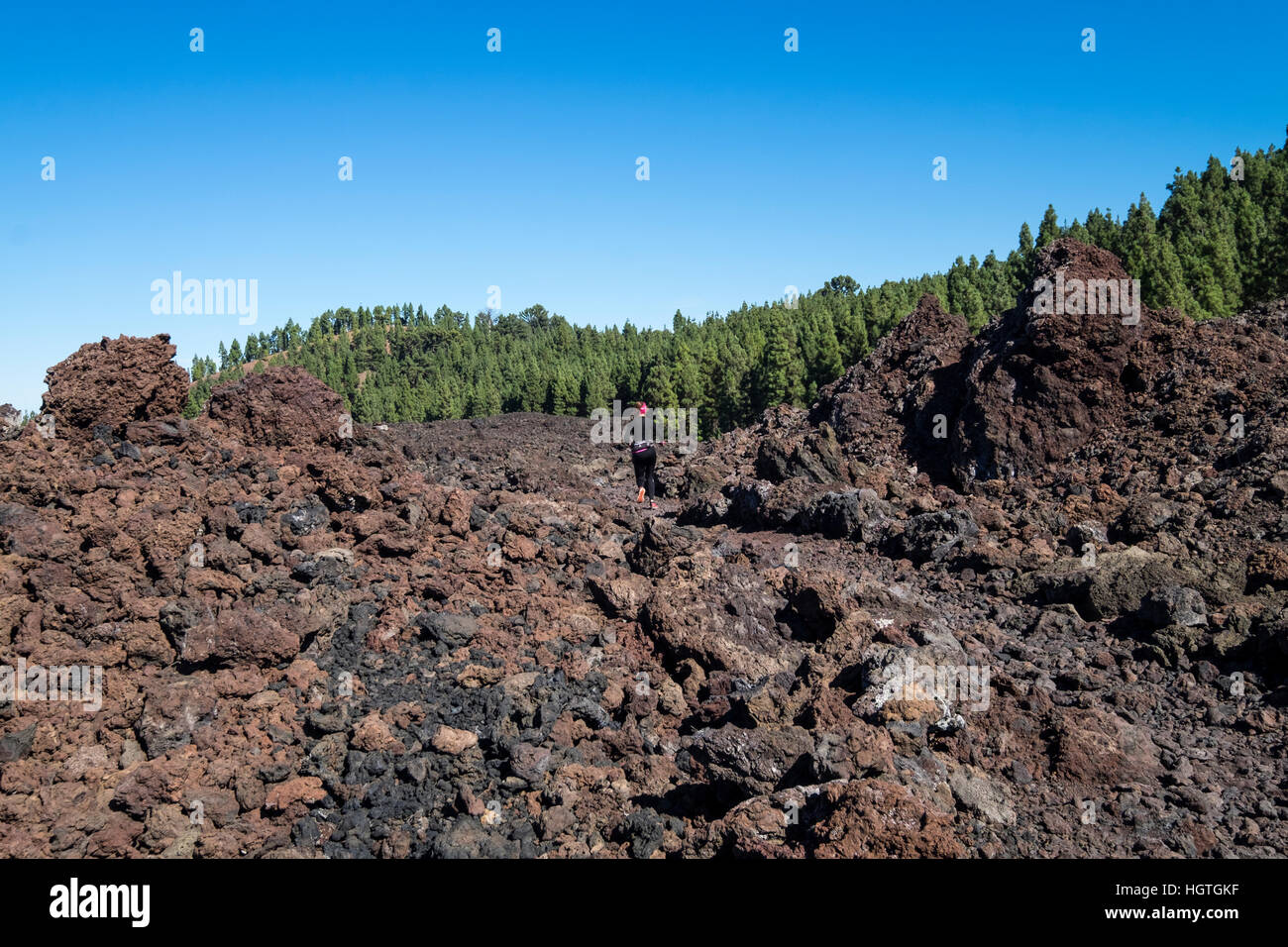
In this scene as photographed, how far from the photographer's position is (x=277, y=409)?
13211 millimetres

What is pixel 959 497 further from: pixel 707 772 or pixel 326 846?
pixel 326 846

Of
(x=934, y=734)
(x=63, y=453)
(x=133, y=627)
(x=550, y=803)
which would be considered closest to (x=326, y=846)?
(x=550, y=803)

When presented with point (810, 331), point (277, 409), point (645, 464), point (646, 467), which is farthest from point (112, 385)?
point (810, 331)

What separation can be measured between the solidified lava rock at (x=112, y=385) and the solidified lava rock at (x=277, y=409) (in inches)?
31.3

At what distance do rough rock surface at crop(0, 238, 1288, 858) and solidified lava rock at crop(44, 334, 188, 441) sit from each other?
0.15m

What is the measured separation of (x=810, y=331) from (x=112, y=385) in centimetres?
5319

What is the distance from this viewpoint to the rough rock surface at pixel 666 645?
19.9 ft

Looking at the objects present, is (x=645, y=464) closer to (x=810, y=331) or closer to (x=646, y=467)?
(x=646, y=467)

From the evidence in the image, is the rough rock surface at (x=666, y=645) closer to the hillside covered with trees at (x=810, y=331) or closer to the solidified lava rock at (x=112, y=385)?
the solidified lava rock at (x=112, y=385)

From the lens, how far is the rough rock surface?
6.07 m
